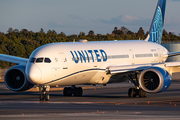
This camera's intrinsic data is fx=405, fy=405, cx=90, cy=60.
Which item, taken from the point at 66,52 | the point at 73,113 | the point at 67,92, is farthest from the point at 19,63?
the point at 73,113

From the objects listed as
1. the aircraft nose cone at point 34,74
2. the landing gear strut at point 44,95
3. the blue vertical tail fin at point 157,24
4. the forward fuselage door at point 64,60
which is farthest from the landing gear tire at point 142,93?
the blue vertical tail fin at point 157,24

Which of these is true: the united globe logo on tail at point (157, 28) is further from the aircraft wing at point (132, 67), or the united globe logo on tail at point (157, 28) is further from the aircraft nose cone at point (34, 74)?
the aircraft nose cone at point (34, 74)

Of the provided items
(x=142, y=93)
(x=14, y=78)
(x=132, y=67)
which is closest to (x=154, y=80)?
(x=142, y=93)

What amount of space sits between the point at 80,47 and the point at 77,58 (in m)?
1.82

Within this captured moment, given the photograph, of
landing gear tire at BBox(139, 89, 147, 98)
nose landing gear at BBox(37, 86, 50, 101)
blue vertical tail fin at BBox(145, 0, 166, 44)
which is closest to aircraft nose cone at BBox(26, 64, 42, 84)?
nose landing gear at BBox(37, 86, 50, 101)

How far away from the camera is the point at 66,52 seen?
3019 centimetres

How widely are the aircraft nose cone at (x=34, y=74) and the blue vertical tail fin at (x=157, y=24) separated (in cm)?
1784

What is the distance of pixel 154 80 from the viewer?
101ft

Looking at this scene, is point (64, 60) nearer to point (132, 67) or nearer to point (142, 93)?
point (132, 67)

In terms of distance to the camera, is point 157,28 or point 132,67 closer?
point 132,67

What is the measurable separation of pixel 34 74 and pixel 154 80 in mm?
9373

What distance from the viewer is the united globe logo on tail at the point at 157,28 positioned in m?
43.0

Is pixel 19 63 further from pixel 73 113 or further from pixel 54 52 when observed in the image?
pixel 73 113

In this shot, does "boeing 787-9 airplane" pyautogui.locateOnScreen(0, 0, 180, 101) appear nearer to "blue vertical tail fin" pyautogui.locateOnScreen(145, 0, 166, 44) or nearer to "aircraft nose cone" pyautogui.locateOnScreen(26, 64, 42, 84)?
"aircraft nose cone" pyautogui.locateOnScreen(26, 64, 42, 84)
